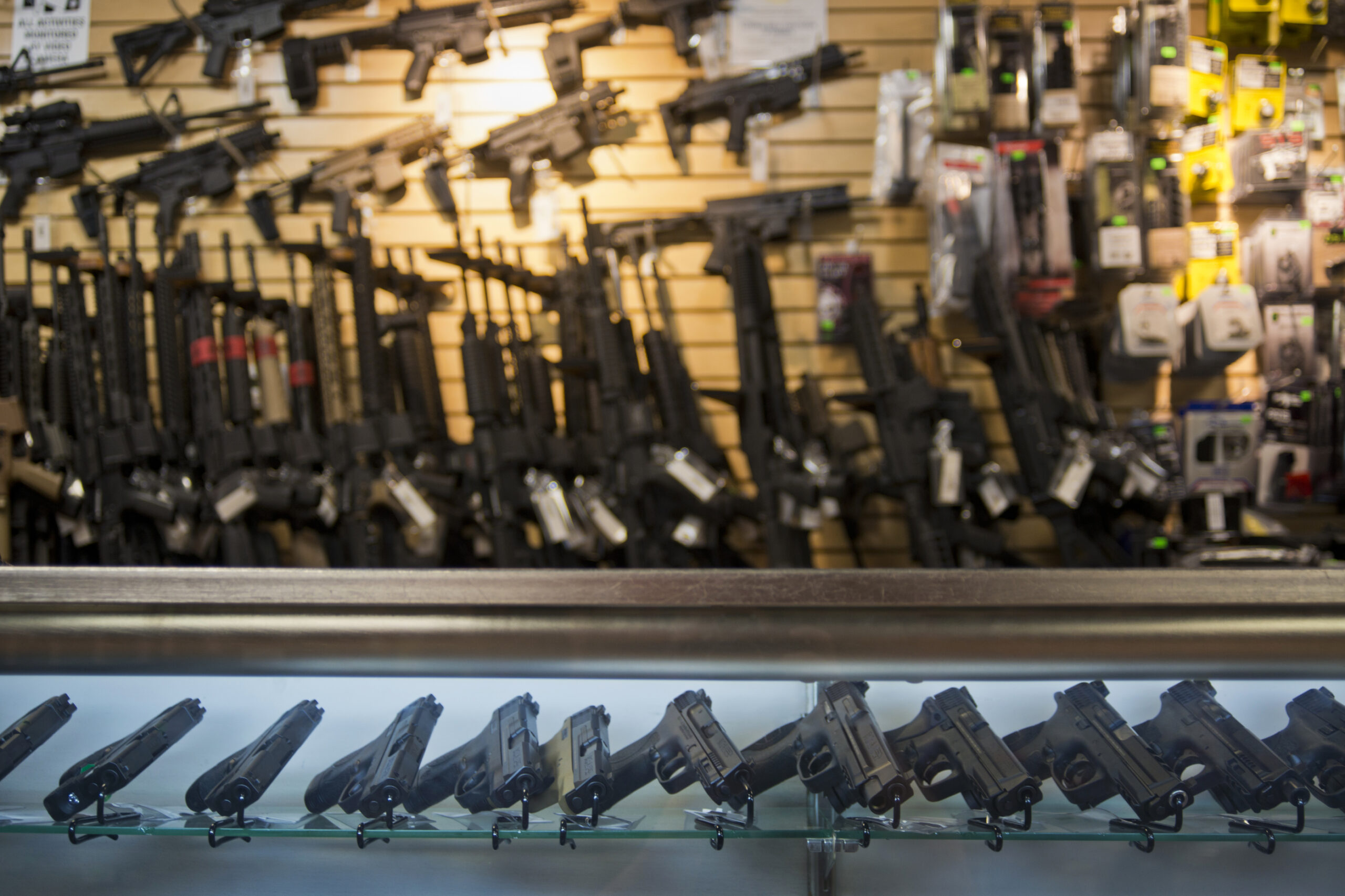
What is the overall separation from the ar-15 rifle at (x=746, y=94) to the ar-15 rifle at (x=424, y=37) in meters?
0.61

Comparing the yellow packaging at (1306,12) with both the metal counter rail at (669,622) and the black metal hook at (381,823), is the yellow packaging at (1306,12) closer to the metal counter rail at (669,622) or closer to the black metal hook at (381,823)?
the metal counter rail at (669,622)

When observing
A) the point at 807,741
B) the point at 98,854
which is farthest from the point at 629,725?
the point at 98,854

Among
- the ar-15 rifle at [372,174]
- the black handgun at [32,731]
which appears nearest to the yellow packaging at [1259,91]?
the ar-15 rifle at [372,174]

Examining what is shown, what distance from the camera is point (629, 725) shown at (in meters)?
1.17

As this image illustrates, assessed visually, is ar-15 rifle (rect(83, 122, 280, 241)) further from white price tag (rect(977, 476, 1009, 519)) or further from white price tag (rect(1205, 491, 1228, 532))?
white price tag (rect(1205, 491, 1228, 532))

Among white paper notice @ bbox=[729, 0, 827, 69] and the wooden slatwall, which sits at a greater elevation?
white paper notice @ bbox=[729, 0, 827, 69]

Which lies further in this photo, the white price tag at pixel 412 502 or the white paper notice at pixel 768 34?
the white paper notice at pixel 768 34

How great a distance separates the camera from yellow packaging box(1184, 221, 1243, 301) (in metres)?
3.31

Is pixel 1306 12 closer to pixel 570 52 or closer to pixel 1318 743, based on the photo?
pixel 570 52

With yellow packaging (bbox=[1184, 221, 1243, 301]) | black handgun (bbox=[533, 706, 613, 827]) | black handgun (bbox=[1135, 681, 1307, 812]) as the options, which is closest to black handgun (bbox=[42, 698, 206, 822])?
black handgun (bbox=[533, 706, 613, 827])

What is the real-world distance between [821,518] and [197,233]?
103 inches

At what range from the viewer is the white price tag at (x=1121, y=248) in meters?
3.14

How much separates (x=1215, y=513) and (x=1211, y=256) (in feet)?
3.04

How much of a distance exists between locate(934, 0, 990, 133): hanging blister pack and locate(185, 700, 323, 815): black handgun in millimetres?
2896
